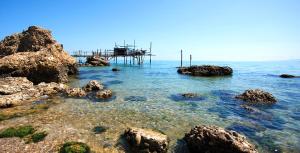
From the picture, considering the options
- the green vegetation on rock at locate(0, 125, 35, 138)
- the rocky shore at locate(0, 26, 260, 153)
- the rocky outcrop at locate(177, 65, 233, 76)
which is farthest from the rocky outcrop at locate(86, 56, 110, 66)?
the green vegetation on rock at locate(0, 125, 35, 138)

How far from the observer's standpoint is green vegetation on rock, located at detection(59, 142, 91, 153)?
8906 mm

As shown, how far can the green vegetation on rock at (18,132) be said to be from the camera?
1016 cm

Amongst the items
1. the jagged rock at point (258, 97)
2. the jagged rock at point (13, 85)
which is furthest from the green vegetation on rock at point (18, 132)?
the jagged rock at point (258, 97)

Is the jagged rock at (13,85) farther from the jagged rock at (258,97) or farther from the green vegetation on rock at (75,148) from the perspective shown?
the jagged rock at (258,97)

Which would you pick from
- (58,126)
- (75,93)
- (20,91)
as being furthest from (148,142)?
(20,91)

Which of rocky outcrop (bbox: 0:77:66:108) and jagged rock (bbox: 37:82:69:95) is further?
jagged rock (bbox: 37:82:69:95)

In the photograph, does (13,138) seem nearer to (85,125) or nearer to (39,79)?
(85,125)

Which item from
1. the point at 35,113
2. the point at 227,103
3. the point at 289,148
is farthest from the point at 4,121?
the point at 227,103

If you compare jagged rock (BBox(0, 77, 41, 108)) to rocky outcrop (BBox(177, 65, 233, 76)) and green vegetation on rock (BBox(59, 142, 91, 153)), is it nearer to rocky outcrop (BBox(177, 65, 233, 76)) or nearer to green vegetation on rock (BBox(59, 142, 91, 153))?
green vegetation on rock (BBox(59, 142, 91, 153))

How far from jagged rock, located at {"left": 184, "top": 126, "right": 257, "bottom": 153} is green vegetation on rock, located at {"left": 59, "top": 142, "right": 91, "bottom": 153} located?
183 inches

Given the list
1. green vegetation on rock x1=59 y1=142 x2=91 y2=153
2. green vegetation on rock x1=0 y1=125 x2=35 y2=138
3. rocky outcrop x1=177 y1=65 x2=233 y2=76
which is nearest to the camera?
green vegetation on rock x1=59 y1=142 x2=91 y2=153

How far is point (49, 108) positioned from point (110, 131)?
6.55 metres

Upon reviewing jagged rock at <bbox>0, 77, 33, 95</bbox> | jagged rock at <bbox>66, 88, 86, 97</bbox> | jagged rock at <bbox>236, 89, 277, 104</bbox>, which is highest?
jagged rock at <bbox>0, 77, 33, 95</bbox>

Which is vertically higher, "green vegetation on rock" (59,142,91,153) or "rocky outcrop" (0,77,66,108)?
"rocky outcrop" (0,77,66,108)
